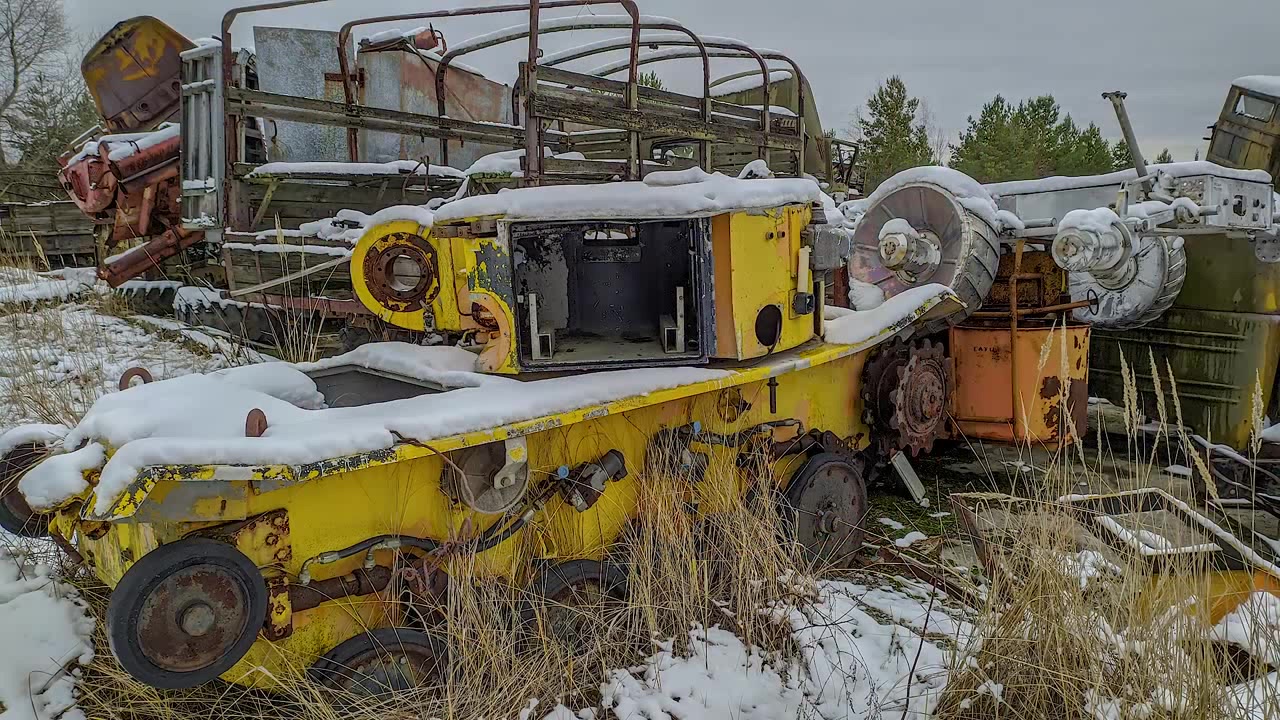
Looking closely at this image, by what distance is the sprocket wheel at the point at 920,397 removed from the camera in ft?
16.8

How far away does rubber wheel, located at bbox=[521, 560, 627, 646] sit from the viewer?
10.8 feet

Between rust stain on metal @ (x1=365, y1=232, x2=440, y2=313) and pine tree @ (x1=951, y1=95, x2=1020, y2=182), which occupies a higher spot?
pine tree @ (x1=951, y1=95, x2=1020, y2=182)

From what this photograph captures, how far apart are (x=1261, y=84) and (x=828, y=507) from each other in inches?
297

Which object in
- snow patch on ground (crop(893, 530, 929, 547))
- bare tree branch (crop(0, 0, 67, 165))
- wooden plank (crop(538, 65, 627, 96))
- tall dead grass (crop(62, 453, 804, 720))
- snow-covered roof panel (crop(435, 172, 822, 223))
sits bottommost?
snow patch on ground (crop(893, 530, 929, 547))

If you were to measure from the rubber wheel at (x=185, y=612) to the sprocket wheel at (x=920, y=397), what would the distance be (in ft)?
12.5

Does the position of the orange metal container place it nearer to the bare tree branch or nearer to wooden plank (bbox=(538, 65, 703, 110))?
wooden plank (bbox=(538, 65, 703, 110))

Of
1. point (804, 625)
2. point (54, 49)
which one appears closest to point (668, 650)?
point (804, 625)

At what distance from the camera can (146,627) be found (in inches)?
89.1

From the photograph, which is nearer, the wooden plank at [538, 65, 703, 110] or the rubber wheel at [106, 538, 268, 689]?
the rubber wheel at [106, 538, 268, 689]

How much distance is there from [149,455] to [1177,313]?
8.00 m

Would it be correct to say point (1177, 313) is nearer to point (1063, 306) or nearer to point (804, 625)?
point (1063, 306)

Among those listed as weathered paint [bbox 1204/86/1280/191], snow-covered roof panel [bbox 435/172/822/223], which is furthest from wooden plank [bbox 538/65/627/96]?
weathered paint [bbox 1204/86/1280/191]

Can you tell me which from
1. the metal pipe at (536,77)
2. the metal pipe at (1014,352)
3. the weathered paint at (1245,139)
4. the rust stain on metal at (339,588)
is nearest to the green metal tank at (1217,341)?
the metal pipe at (1014,352)

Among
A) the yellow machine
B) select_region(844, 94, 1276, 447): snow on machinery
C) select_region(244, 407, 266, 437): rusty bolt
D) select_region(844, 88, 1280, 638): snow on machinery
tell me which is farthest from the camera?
select_region(844, 94, 1276, 447): snow on machinery
